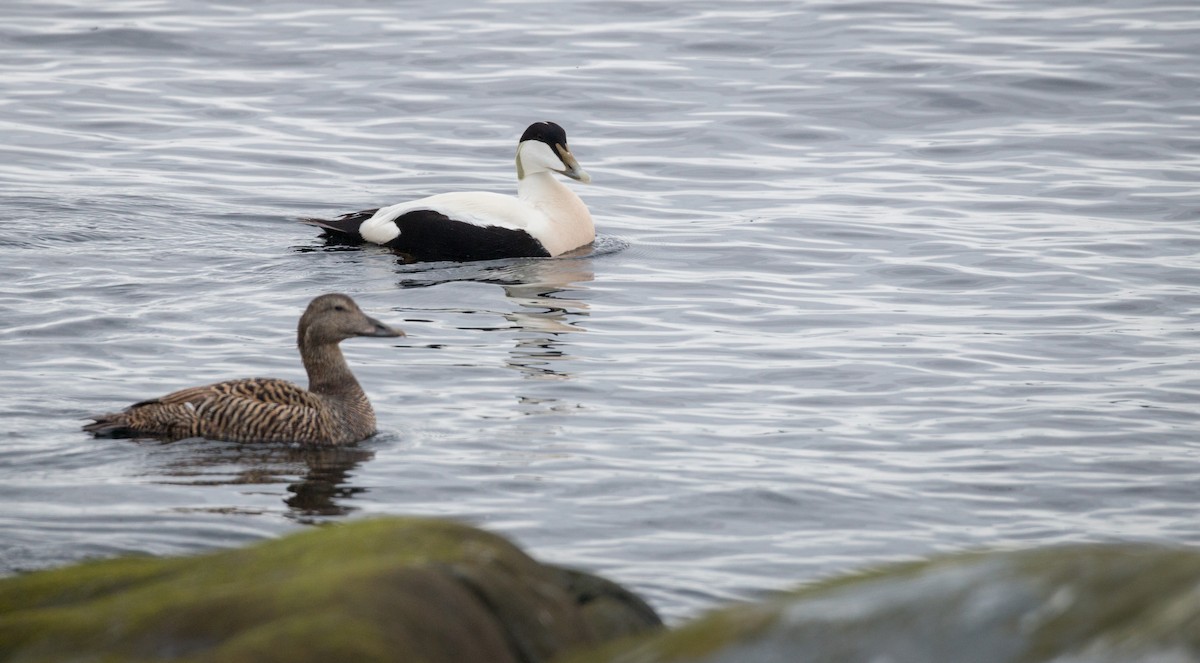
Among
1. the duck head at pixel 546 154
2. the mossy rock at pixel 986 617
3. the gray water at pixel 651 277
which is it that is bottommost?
the gray water at pixel 651 277

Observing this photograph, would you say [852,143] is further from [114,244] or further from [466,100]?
[114,244]

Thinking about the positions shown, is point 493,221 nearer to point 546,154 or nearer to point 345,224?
point 546,154

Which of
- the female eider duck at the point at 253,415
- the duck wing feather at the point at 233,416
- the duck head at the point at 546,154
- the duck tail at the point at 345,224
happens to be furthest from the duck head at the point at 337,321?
the duck head at the point at 546,154

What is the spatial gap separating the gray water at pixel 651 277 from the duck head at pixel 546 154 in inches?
30.5

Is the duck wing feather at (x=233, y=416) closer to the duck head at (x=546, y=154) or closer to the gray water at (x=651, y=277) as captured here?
the gray water at (x=651, y=277)

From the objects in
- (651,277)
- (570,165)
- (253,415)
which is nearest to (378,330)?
(253,415)

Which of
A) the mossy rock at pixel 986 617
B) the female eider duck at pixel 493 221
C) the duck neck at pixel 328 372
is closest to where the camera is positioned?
the mossy rock at pixel 986 617

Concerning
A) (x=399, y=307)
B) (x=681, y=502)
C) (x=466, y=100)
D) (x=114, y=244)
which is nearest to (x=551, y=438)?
(x=681, y=502)

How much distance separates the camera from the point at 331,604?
3.62m

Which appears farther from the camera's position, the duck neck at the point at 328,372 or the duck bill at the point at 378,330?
the duck bill at the point at 378,330

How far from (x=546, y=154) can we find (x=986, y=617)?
10.2 metres

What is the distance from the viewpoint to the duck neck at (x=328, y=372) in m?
8.18

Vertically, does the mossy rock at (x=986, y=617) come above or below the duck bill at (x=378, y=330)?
above

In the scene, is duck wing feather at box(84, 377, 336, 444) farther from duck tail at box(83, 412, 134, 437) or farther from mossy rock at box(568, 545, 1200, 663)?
mossy rock at box(568, 545, 1200, 663)
